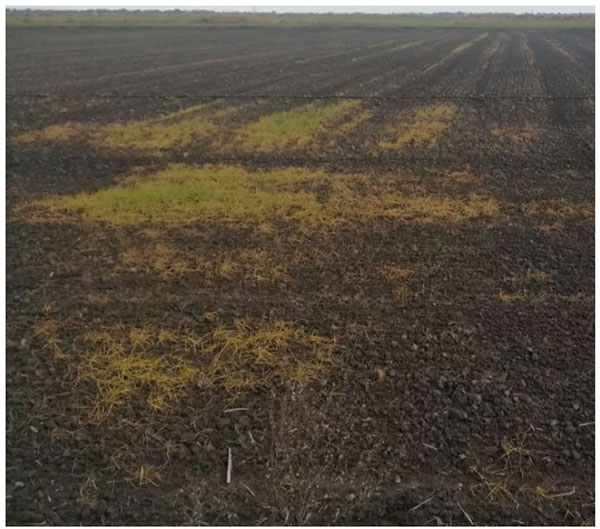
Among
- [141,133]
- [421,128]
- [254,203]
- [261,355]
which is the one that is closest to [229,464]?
[261,355]

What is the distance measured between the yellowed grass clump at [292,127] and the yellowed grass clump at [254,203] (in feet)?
6.64

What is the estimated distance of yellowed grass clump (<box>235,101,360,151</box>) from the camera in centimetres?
1032

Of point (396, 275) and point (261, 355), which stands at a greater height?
point (396, 275)

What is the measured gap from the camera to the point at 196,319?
194 inches

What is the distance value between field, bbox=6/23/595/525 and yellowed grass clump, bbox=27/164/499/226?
4 centimetres

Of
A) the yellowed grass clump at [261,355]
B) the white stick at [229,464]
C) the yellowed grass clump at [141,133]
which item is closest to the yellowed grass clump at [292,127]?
the yellowed grass clump at [141,133]

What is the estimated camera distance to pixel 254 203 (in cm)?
745

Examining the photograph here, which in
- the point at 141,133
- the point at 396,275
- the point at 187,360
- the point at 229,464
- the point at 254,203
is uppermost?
the point at 141,133

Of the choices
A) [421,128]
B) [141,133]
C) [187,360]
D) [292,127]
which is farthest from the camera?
[292,127]

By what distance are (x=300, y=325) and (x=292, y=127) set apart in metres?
7.33

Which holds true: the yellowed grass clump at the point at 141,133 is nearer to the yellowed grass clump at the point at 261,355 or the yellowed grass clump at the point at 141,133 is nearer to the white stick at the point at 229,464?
the yellowed grass clump at the point at 261,355

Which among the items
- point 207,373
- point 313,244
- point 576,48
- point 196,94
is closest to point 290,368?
point 207,373

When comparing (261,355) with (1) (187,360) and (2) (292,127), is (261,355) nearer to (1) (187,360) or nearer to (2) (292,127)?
(1) (187,360)

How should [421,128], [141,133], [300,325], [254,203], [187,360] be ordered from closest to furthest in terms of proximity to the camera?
[187,360] → [300,325] → [254,203] → [141,133] → [421,128]
